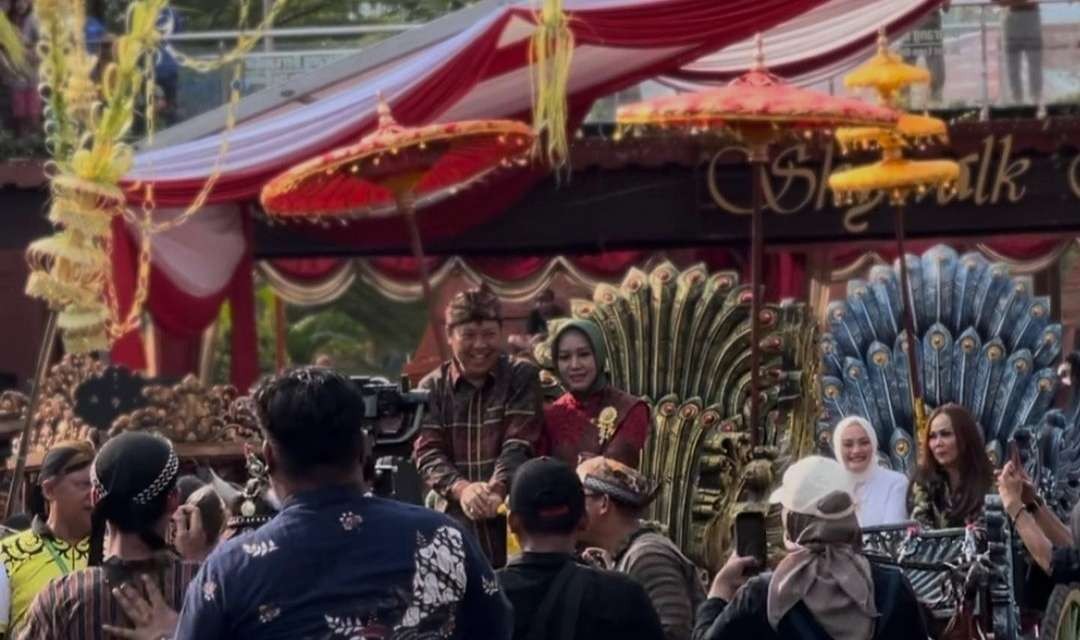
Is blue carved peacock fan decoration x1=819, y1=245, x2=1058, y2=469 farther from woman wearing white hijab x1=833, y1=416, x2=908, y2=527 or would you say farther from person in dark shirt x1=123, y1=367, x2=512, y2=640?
person in dark shirt x1=123, y1=367, x2=512, y2=640

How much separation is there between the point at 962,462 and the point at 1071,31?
7.96m

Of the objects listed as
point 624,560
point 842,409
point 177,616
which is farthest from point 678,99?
point 177,616

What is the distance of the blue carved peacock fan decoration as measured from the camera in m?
10.4

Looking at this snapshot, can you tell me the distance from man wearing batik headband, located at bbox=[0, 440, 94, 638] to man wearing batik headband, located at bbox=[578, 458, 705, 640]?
1184mm

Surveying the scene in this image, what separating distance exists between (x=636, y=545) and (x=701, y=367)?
2926 mm

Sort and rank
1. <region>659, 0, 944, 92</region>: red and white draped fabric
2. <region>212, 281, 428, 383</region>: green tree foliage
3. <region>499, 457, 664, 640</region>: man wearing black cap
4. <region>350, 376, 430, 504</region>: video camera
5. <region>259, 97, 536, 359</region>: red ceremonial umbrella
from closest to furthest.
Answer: <region>499, 457, 664, 640</region>: man wearing black cap
<region>350, 376, 430, 504</region>: video camera
<region>259, 97, 536, 359</region>: red ceremonial umbrella
<region>659, 0, 944, 92</region>: red and white draped fabric
<region>212, 281, 428, 383</region>: green tree foliage

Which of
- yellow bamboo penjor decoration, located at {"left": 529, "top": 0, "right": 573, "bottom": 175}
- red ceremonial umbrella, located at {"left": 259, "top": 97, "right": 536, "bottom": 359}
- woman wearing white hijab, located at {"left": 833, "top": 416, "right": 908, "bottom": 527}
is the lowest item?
woman wearing white hijab, located at {"left": 833, "top": 416, "right": 908, "bottom": 527}

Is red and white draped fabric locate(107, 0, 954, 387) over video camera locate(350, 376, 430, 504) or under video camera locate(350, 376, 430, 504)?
over

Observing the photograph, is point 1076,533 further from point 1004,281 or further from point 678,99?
point 678,99

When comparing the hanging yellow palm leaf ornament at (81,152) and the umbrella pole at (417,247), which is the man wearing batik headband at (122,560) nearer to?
the hanging yellow palm leaf ornament at (81,152)

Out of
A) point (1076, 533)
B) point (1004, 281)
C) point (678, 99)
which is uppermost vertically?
point (678, 99)

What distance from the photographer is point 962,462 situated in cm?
935

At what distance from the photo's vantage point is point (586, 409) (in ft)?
28.6

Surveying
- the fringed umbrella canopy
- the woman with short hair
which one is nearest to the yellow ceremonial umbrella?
the fringed umbrella canopy
